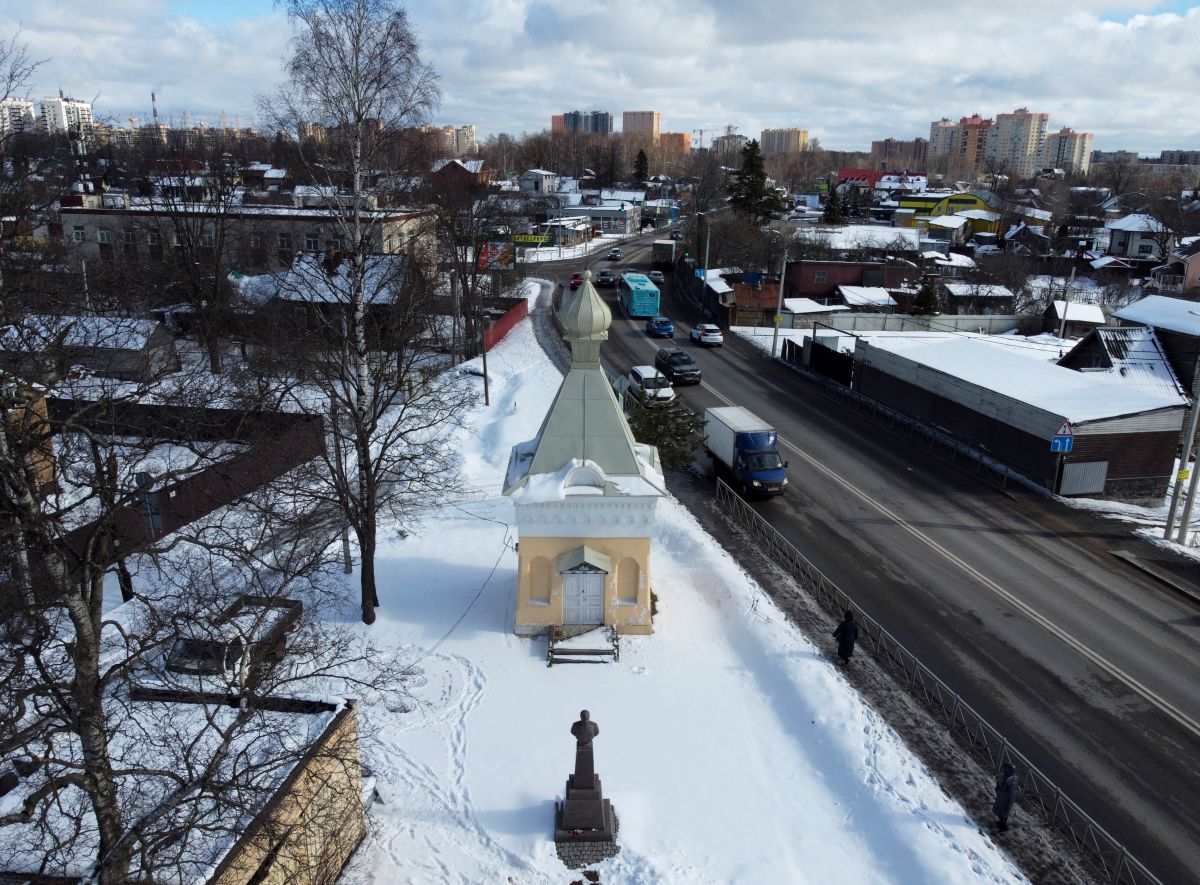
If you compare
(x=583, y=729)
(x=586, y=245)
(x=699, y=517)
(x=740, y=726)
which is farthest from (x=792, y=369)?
(x=586, y=245)

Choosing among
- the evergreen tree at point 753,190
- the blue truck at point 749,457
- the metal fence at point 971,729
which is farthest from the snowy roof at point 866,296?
the metal fence at point 971,729

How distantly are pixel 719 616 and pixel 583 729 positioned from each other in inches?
237

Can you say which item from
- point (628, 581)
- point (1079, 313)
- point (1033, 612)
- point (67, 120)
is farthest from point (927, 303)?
point (67, 120)

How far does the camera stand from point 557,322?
45.6 meters

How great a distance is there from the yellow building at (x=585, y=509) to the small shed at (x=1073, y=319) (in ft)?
122

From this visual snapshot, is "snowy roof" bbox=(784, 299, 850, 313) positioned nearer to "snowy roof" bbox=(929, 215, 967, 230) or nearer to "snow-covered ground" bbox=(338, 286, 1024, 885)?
"snow-covered ground" bbox=(338, 286, 1024, 885)

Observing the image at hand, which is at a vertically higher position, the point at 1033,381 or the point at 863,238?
the point at 863,238

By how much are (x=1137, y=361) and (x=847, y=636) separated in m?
21.5

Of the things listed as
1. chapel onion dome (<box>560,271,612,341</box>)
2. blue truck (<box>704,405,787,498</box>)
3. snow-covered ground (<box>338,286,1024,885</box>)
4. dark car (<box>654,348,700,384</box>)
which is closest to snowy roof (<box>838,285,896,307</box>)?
dark car (<box>654,348,700,384</box>)

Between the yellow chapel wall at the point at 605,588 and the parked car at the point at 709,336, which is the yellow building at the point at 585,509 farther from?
the parked car at the point at 709,336

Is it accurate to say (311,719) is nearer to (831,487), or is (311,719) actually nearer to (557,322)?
(831,487)

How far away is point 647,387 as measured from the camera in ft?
88.1

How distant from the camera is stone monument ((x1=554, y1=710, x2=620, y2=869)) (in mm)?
10539

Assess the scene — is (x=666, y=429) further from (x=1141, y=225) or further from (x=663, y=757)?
(x=1141, y=225)
